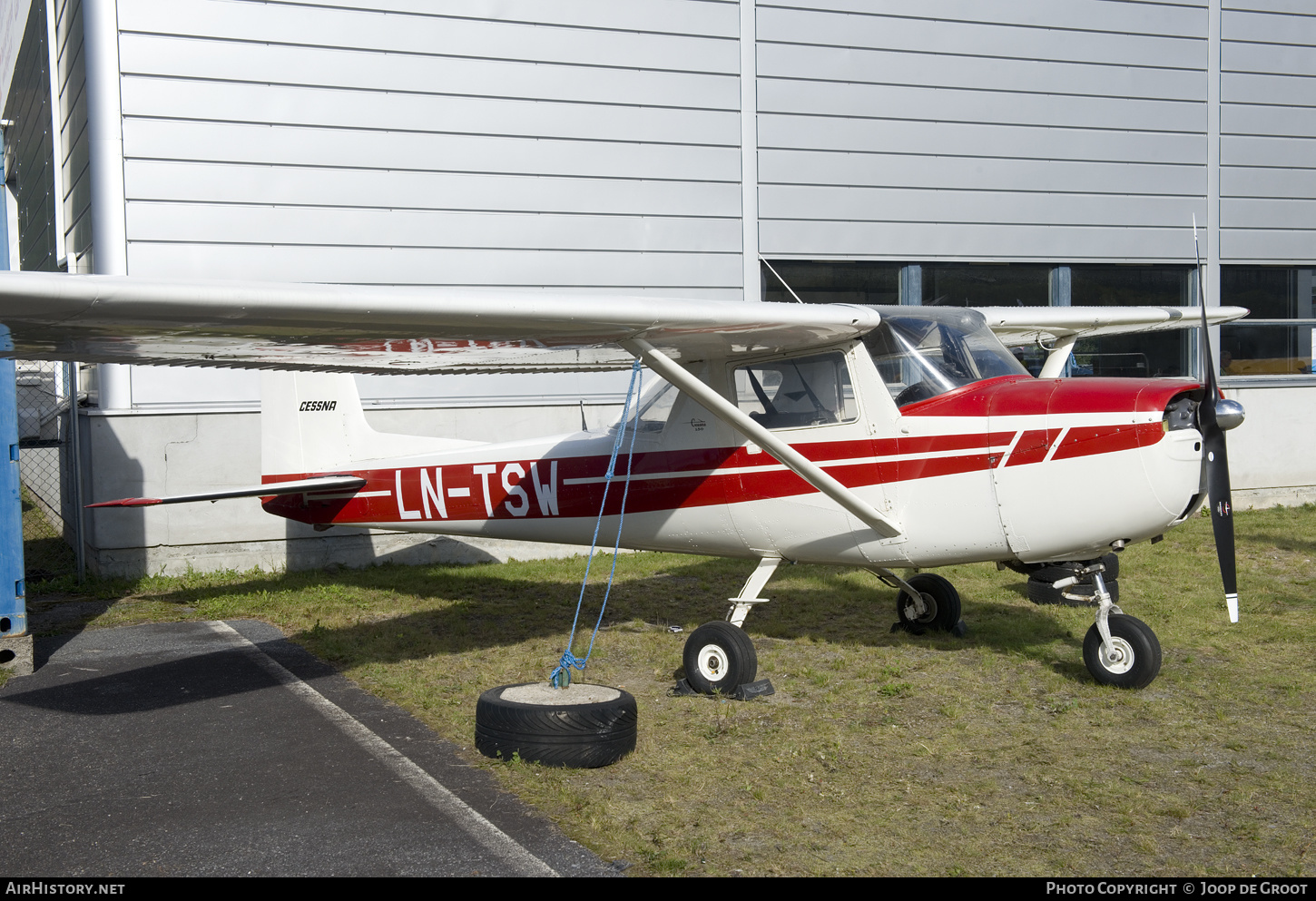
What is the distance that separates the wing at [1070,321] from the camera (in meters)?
8.55

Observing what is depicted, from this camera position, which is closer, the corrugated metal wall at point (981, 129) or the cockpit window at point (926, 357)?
the cockpit window at point (926, 357)

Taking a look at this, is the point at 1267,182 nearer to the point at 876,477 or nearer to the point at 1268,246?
the point at 1268,246

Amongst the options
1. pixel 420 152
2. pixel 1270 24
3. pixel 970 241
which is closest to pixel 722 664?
pixel 420 152

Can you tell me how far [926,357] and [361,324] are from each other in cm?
338

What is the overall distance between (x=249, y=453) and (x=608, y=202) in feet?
16.3

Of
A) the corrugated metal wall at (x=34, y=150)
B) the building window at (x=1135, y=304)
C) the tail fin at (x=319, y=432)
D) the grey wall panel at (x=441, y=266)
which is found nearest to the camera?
the tail fin at (x=319, y=432)

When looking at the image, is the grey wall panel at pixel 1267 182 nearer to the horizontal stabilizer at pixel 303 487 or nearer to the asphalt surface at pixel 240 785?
the horizontal stabilizer at pixel 303 487

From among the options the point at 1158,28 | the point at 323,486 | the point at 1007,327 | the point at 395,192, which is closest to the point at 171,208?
the point at 395,192

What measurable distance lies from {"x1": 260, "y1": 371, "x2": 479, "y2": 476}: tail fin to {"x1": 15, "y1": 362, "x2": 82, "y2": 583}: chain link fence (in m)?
2.43

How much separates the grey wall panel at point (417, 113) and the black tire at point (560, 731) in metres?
8.07

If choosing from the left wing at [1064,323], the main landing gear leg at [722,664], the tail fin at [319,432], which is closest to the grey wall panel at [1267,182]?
the left wing at [1064,323]

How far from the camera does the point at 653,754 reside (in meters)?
5.17

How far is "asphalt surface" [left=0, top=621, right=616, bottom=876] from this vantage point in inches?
152

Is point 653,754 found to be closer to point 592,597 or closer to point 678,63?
point 592,597
